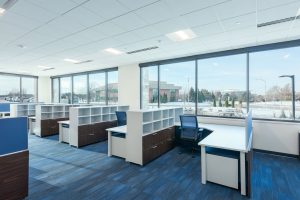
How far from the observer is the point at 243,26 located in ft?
10.9

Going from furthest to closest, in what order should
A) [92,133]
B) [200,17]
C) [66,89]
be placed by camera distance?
[66,89], [92,133], [200,17]

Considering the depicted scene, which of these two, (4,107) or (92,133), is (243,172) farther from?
(4,107)

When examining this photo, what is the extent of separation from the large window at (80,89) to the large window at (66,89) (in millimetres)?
416

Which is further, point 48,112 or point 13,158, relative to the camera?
point 48,112

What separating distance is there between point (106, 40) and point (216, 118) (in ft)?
12.3

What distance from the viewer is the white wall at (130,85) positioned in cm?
680

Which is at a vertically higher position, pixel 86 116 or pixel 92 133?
pixel 86 116

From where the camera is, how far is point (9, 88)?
913 centimetres

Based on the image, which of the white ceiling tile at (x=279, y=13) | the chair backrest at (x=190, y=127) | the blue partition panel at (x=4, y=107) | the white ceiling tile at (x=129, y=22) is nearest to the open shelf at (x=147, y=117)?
the chair backrest at (x=190, y=127)

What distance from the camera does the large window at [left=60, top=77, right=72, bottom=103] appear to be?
31.7 feet

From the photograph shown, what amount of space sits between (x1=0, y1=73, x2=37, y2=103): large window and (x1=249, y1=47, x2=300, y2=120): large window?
11254 millimetres

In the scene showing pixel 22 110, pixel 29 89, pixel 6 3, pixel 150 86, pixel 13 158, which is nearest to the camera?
pixel 13 158

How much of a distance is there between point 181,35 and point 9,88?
9.98 meters

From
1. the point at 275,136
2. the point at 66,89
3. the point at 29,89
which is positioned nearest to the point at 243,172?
the point at 275,136
